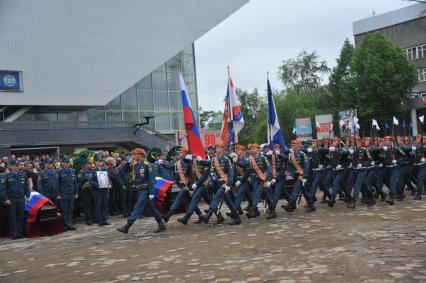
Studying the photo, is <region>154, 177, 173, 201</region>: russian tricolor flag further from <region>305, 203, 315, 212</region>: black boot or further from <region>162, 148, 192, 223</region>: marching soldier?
<region>305, 203, 315, 212</region>: black boot

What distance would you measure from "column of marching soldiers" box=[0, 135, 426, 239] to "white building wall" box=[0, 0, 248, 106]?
21.0m

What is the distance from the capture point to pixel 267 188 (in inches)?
507

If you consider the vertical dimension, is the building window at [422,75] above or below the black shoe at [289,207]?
above

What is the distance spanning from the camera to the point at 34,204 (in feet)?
41.4

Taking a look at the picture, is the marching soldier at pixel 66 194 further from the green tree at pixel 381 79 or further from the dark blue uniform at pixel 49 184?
the green tree at pixel 381 79

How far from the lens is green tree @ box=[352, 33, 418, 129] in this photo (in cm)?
4578

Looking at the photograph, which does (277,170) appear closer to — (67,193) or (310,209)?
(310,209)

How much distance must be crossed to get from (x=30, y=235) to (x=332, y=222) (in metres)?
7.10

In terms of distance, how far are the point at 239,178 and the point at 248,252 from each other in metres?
4.45

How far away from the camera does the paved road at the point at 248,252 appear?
674cm

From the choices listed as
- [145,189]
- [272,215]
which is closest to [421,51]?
[272,215]

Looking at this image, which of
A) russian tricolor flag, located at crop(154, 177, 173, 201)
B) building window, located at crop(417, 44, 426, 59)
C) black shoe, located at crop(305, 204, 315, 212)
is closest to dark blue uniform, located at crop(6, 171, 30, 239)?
russian tricolor flag, located at crop(154, 177, 173, 201)

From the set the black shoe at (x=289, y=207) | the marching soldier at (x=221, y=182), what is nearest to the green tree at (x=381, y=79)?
the black shoe at (x=289, y=207)

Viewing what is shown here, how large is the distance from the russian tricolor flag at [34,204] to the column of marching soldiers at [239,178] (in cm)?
15
